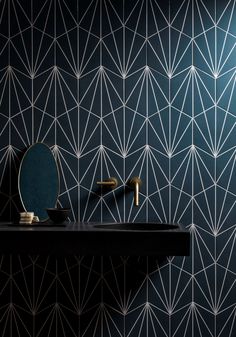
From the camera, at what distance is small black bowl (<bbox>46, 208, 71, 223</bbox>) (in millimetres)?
A: 2348

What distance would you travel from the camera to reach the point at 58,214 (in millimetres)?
2352

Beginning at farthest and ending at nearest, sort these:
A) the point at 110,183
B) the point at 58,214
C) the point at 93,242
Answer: the point at 110,183
the point at 58,214
the point at 93,242

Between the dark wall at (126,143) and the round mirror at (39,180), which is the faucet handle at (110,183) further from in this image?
the round mirror at (39,180)

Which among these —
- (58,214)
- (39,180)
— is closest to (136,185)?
(58,214)

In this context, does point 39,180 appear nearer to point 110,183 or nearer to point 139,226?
point 110,183

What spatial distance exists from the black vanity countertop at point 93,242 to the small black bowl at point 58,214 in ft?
0.97

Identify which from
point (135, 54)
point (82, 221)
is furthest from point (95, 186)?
point (135, 54)

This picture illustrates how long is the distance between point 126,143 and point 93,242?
0.73m

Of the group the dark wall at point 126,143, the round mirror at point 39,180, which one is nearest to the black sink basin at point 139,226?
the dark wall at point 126,143

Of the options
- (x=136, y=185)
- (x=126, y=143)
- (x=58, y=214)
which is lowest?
(x=58, y=214)

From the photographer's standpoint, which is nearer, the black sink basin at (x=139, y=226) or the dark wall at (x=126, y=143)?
the black sink basin at (x=139, y=226)

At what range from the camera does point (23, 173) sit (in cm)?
257

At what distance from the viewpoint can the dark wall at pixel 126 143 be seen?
8.25ft

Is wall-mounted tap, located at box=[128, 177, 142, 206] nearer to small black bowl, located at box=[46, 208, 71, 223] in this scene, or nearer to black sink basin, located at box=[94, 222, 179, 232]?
black sink basin, located at box=[94, 222, 179, 232]
